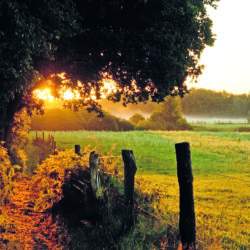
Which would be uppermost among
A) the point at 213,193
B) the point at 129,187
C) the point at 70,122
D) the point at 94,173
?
the point at 70,122

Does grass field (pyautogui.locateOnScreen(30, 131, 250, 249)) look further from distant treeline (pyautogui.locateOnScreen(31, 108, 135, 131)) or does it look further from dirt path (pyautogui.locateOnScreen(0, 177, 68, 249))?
distant treeline (pyautogui.locateOnScreen(31, 108, 135, 131))

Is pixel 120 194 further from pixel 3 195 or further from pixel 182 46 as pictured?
pixel 182 46

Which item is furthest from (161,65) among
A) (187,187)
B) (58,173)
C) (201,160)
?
(201,160)

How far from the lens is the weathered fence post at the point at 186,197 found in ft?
15.1

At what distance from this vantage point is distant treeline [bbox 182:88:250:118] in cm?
15216

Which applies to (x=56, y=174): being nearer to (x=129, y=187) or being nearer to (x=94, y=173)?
(x=94, y=173)

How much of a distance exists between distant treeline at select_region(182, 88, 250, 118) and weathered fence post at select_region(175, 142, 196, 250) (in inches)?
6155

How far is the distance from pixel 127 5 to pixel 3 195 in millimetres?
8775

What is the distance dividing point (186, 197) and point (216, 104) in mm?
162662

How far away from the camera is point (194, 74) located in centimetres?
1471

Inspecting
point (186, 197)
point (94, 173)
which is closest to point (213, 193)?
point (94, 173)

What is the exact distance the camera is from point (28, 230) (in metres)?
7.53

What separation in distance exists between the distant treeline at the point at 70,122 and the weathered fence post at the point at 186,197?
4498cm

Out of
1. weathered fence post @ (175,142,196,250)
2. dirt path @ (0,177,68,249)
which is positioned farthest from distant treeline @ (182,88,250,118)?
weathered fence post @ (175,142,196,250)
